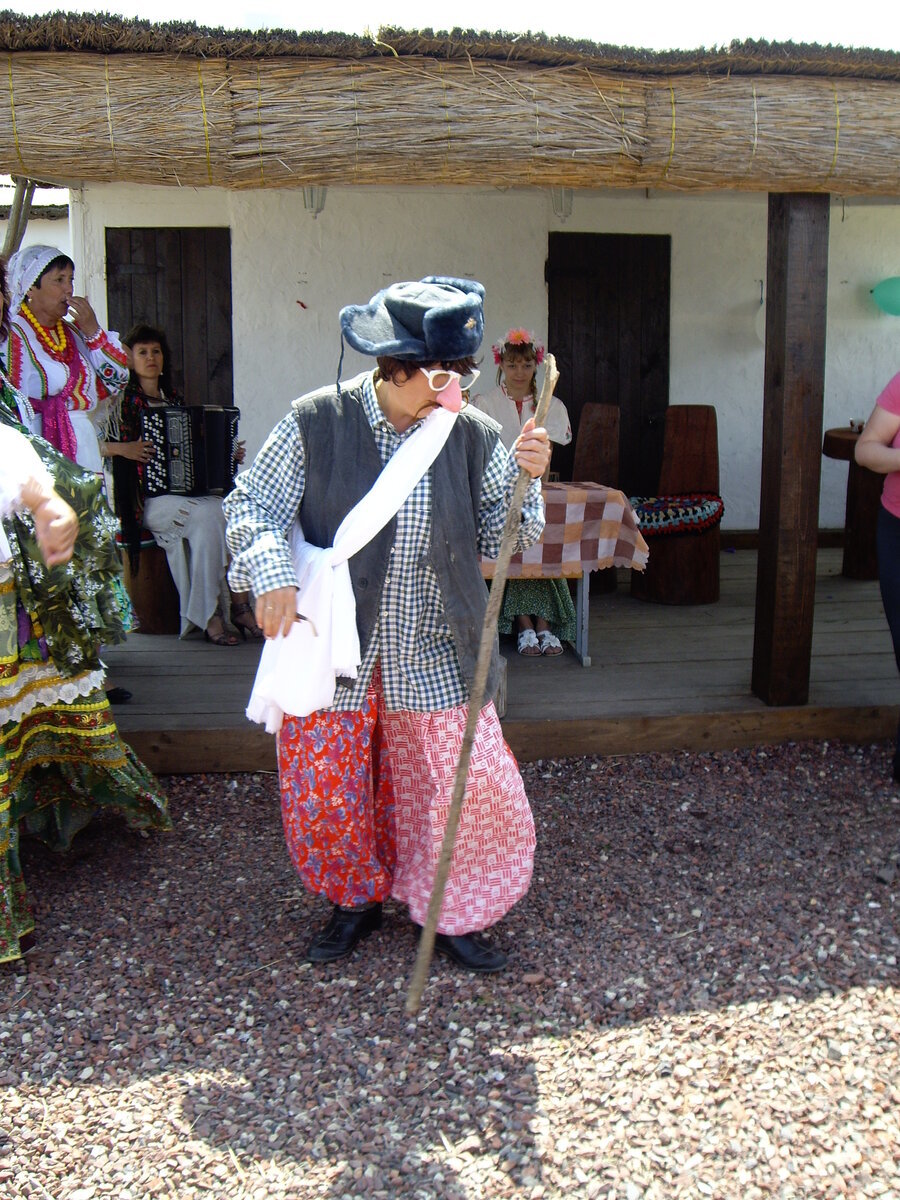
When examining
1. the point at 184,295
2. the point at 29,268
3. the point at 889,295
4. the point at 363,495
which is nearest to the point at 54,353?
the point at 29,268

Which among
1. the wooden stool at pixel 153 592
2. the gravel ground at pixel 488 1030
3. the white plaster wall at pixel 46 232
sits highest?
the white plaster wall at pixel 46 232

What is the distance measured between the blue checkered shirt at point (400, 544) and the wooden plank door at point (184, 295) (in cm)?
530

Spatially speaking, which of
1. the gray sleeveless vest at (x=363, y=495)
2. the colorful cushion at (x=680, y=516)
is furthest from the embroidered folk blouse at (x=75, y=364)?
the colorful cushion at (x=680, y=516)

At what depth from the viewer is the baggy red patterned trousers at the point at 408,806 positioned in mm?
3107

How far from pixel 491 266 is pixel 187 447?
293cm

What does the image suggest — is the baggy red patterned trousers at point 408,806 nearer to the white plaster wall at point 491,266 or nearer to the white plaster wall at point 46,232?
the white plaster wall at point 491,266

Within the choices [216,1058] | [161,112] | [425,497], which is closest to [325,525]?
[425,497]

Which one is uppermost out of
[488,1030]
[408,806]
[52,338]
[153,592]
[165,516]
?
[52,338]

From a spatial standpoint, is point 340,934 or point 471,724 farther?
point 340,934

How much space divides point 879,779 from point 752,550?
4305mm

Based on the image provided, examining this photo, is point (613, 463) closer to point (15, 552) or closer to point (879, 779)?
point (879, 779)

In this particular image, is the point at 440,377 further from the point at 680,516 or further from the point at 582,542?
the point at 680,516

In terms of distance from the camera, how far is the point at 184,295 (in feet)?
26.2

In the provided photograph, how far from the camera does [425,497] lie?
2.99 meters
